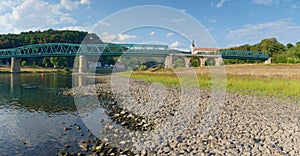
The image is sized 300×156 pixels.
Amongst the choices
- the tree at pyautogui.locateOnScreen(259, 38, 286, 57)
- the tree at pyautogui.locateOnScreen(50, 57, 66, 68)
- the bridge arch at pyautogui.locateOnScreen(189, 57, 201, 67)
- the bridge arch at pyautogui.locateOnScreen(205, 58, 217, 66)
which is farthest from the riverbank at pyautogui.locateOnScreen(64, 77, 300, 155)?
the tree at pyautogui.locateOnScreen(259, 38, 286, 57)

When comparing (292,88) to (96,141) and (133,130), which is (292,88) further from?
(96,141)

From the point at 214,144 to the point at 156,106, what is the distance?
745 cm

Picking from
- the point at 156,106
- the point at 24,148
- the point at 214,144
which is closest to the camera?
the point at 214,144

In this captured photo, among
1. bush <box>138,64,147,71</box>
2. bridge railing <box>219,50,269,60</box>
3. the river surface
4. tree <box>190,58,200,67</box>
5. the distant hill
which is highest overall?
the distant hill

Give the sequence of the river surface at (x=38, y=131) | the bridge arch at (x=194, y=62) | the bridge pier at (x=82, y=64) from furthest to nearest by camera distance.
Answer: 1. the bridge pier at (x=82, y=64)
2. the bridge arch at (x=194, y=62)
3. the river surface at (x=38, y=131)

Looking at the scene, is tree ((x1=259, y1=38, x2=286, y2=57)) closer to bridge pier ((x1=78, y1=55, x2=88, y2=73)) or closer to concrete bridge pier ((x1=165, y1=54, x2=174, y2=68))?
concrete bridge pier ((x1=165, y1=54, x2=174, y2=68))

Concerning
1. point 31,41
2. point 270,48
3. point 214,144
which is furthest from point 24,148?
point 31,41

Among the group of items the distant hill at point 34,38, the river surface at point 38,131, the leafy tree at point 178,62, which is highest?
the distant hill at point 34,38

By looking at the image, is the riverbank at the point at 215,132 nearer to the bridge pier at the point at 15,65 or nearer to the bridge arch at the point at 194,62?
the bridge arch at the point at 194,62

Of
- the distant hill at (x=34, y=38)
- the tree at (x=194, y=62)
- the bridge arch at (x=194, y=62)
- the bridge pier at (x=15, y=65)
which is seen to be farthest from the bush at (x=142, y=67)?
the distant hill at (x=34, y=38)

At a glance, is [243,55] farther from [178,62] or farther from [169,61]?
[169,61]

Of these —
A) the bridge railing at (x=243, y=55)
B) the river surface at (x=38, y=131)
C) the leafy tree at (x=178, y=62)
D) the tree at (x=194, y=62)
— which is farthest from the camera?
the bridge railing at (x=243, y=55)

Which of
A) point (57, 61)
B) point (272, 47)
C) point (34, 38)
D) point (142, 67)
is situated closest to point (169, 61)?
point (142, 67)

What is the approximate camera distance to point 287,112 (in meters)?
11.5
